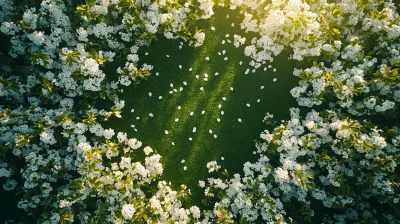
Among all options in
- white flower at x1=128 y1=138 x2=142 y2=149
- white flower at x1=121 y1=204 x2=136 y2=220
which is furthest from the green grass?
white flower at x1=121 y1=204 x2=136 y2=220

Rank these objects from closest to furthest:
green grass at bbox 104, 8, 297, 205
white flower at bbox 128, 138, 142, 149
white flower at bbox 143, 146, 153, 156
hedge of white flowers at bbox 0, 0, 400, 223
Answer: hedge of white flowers at bbox 0, 0, 400, 223 → white flower at bbox 128, 138, 142, 149 → white flower at bbox 143, 146, 153, 156 → green grass at bbox 104, 8, 297, 205

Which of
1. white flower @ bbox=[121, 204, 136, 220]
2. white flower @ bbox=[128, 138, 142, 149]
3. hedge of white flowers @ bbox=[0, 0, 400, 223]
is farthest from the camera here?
white flower @ bbox=[128, 138, 142, 149]

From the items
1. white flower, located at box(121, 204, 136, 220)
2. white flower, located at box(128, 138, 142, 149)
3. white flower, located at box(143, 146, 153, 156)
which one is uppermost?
white flower, located at box(128, 138, 142, 149)

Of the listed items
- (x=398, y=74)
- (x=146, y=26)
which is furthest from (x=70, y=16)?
(x=398, y=74)

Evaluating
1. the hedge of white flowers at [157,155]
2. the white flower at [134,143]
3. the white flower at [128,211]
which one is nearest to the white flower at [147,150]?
the hedge of white flowers at [157,155]

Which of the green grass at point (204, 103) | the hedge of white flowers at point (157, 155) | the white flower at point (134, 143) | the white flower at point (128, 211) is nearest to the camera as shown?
the white flower at point (128, 211)

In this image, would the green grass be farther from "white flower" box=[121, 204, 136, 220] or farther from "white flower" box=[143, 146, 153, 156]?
"white flower" box=[121, 204, 136, 220]

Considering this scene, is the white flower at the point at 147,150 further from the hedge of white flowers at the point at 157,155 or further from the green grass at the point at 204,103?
the green grass at the point at 204,103
